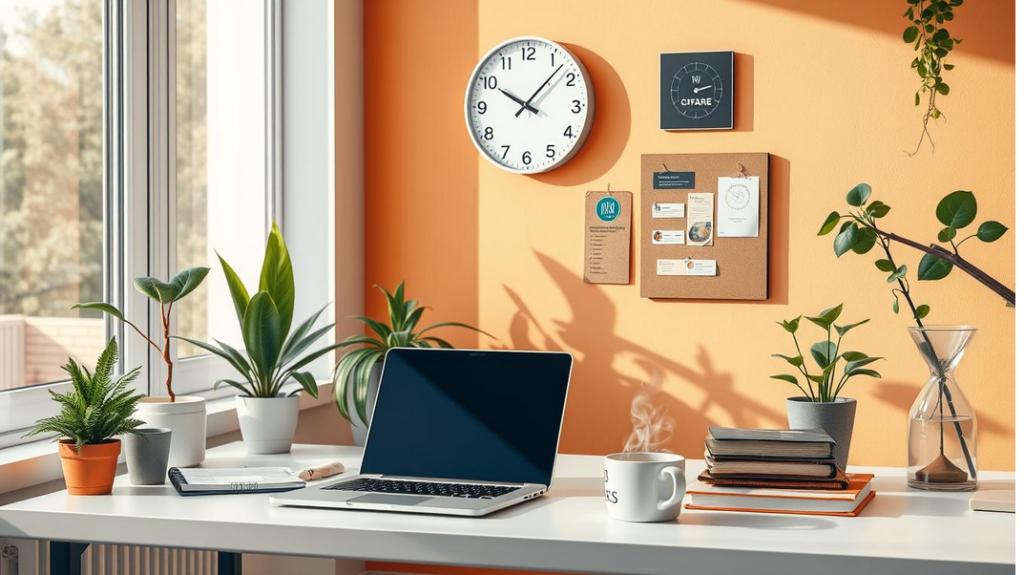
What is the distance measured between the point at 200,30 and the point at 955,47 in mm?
2051

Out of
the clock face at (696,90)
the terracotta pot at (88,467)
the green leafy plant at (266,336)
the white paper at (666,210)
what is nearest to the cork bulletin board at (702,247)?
the white paper at (666,210)

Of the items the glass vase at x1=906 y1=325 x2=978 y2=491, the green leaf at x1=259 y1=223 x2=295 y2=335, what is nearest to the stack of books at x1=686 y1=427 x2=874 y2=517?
the glass vase at x1=906 y1=325 x2=978 y2=491

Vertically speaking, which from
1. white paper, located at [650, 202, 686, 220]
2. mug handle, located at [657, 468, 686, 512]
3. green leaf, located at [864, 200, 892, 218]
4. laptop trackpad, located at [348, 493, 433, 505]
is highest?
white paper, located at [650, 202, 686, 220]

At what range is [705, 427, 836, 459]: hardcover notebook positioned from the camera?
1.55 m

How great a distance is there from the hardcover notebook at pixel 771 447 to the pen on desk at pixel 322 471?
68cm

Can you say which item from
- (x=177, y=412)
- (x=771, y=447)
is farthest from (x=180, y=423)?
(x=771, y=447)

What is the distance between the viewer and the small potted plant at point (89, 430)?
65.3 inches

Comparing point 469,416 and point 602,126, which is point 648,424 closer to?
point 602,126

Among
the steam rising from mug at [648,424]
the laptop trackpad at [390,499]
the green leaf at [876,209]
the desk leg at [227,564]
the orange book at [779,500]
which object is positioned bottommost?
the desk leg at [227,564]

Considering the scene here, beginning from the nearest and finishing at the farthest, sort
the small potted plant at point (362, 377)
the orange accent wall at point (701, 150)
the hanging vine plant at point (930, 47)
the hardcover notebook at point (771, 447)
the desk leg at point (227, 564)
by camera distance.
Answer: the hardcover notebook at point (771, 447) < the desk leg at point (227, 564) < the hanging vine plant at point (930, 47) < the small potted plant at point (362, 377) < the orange accent wall at point (701, 150)

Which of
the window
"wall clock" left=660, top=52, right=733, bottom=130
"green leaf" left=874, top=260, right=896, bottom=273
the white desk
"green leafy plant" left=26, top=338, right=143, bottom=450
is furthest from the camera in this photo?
"wall clock" left=660, top=52, right=733, bottom=130

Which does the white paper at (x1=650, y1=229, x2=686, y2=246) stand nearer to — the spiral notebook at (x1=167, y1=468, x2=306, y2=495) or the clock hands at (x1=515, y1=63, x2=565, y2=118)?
the clock hands at (x1=515, y1=63, x2=565, y2=118)

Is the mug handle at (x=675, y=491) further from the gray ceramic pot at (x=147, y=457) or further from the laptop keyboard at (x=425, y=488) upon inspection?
the gray ceramic pot at (x=147, y=457)

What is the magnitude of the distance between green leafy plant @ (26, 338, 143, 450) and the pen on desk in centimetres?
29
